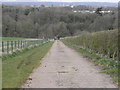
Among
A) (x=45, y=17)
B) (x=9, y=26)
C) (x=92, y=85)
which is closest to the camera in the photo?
(x=92, y=85)

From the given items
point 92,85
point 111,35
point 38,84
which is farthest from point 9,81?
point 111,35

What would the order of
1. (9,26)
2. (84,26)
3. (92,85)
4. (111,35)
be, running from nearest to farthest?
(92,85), (111,35), (9,26), (84,26)

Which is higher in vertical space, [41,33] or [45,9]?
[45,9]

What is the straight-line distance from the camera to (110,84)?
35.4 feet

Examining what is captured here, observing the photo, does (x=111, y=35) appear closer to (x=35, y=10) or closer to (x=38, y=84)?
(x=38, y=84)

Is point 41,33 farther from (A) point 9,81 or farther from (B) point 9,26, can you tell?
(A) point 9,81

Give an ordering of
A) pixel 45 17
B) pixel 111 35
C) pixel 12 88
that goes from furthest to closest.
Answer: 1. pixel 45 17
2. pixel 111 35
3. pixel 12 88

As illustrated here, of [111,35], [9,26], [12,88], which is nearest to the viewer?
[12,88]

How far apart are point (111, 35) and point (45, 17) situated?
505 feet

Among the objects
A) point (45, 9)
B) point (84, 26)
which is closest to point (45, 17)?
point (45, 9)

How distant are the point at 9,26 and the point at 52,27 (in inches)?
2789

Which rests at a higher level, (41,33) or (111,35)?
(111,35)

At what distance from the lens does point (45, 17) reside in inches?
6816

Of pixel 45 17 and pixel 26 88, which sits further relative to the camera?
pixel 45 17
